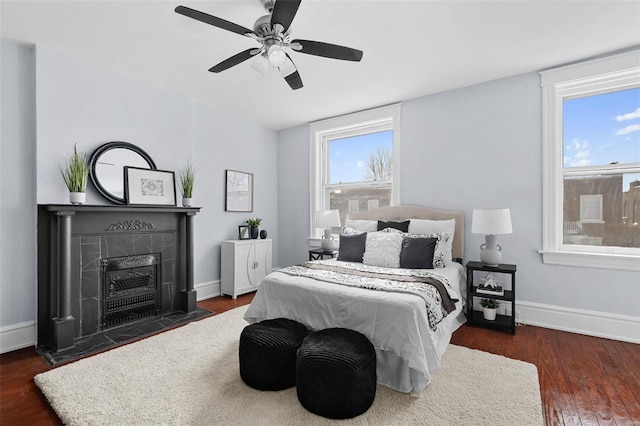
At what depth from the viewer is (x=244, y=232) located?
15.0 ft

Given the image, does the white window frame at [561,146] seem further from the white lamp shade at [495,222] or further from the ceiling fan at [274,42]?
the ceiling fan at [274,42]

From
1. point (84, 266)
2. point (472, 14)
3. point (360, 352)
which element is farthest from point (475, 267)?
point (84, 266)

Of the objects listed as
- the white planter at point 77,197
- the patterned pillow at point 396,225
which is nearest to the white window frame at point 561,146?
the patterned pillow at point 396,225

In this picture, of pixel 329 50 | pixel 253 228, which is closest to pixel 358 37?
pixel 329 50

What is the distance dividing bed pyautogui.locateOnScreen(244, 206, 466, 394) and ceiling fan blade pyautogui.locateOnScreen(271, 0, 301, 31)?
5.98 feet

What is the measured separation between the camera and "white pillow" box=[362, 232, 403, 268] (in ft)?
10.2

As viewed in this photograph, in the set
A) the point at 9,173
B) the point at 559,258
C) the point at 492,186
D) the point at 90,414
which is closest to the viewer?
the point at 90,414

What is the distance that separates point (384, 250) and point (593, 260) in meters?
1.96

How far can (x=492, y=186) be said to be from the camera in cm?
338

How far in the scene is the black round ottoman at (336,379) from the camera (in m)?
1.66

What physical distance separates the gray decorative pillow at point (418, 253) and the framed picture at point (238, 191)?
2648 millimetres

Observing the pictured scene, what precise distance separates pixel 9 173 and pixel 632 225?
571cm

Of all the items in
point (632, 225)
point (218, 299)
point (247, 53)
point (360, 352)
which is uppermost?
point (247, 53)

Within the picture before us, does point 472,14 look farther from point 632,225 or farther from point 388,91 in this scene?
point 632,225
